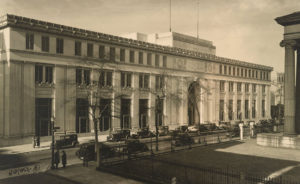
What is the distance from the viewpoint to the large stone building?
35031 millimetres

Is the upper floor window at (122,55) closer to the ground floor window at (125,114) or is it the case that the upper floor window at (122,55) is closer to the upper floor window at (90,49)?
the upper floor window at (90,49)

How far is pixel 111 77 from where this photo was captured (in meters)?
45.8

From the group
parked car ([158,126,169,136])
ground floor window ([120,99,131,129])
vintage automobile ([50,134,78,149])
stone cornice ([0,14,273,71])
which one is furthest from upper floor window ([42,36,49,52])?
parked car ([158,126,169,136])

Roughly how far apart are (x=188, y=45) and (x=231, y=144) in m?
36.1

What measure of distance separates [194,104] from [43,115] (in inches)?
1350

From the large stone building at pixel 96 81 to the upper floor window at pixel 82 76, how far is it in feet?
0.48

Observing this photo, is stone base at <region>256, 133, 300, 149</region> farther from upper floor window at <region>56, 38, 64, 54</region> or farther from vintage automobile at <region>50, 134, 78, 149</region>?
upper floor window at <region>56, 38, 64, 54</region>

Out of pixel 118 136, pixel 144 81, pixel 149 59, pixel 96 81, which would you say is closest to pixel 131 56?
pixel 149 59

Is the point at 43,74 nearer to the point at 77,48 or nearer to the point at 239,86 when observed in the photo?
the point at 77,48

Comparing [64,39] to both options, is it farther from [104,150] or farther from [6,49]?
[104,150]

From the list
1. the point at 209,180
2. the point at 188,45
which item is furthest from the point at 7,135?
the point at 188,45

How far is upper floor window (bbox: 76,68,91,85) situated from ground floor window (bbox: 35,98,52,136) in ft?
17.0

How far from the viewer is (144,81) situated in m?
51.2

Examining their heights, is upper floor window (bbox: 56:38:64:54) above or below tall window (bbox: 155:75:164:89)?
above
